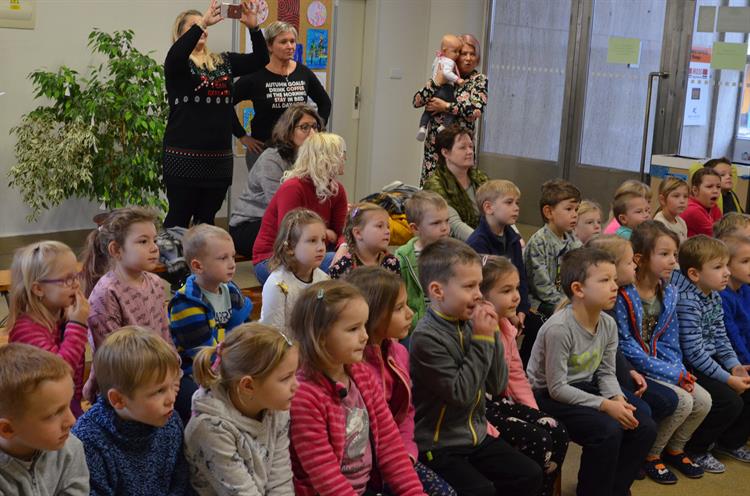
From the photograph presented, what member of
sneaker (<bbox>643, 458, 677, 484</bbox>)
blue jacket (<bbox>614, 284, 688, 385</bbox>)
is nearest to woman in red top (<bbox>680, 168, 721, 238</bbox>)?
blue jacket (<bbox>614, 284, 688, 385</bbox>)

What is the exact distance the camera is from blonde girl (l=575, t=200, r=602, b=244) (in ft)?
14.1

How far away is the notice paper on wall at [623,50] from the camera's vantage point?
7.73 meters

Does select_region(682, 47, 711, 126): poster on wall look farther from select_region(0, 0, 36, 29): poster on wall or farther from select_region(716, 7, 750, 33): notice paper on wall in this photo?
select_region(0, 0, 36, 29): poster on wall

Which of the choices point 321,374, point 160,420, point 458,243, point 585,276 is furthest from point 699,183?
point 160,420

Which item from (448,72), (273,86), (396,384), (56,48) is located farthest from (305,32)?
(396,384)

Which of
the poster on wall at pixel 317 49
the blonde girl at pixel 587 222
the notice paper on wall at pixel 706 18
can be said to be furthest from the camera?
the poster on wall at pixel 317 49

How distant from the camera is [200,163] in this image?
471cm

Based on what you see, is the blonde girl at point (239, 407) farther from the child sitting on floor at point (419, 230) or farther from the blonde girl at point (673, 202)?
the blonde girl at point (673, 202)

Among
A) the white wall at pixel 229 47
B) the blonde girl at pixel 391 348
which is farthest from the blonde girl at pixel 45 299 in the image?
the white wall at pixel 229 47

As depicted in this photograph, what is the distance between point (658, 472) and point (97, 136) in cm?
401

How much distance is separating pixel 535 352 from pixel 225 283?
1.09 metres

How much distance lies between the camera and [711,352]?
377cm

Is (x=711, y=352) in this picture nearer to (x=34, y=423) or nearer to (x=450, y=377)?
(x=450, y=377)

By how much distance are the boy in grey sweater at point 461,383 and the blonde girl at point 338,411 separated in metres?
0.25
